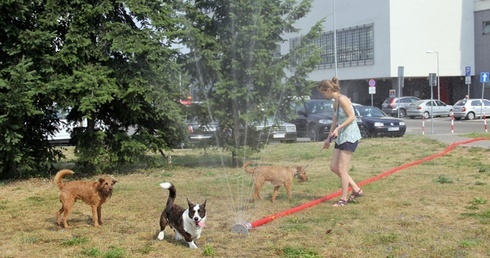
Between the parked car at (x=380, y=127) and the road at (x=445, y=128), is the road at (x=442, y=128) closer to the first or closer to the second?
the road at (x=445, y=128)

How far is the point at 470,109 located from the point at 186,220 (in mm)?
40744

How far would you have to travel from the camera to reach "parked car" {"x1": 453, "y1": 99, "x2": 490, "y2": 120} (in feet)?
143

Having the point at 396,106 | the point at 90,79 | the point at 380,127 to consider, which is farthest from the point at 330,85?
the point at 396,106

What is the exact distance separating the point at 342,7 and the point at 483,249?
43074mm

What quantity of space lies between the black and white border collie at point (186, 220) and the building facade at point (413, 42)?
43.0 metres

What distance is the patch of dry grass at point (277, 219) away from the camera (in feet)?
21.4

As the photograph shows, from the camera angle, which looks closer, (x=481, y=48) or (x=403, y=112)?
(x=403, y=112)

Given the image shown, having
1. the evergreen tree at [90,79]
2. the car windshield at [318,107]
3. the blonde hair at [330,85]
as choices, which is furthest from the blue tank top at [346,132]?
the car windshield at [318,107]

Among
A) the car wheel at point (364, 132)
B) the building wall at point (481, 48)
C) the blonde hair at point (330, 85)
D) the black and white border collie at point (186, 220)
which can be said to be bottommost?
the car wheel at point (364, 132)

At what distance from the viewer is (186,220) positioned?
649 cm

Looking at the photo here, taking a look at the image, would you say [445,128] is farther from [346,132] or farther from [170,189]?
[170,189]

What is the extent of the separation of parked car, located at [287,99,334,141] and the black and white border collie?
18.2m

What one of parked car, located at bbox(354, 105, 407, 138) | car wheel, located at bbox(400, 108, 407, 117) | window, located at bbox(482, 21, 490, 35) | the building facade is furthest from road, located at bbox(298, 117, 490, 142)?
window, located at bbox(482, 21, 490, 35)

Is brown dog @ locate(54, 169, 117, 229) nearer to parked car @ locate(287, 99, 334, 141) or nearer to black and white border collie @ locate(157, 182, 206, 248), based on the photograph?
black and white border collie @ locate(157, 182, 206, 248)
